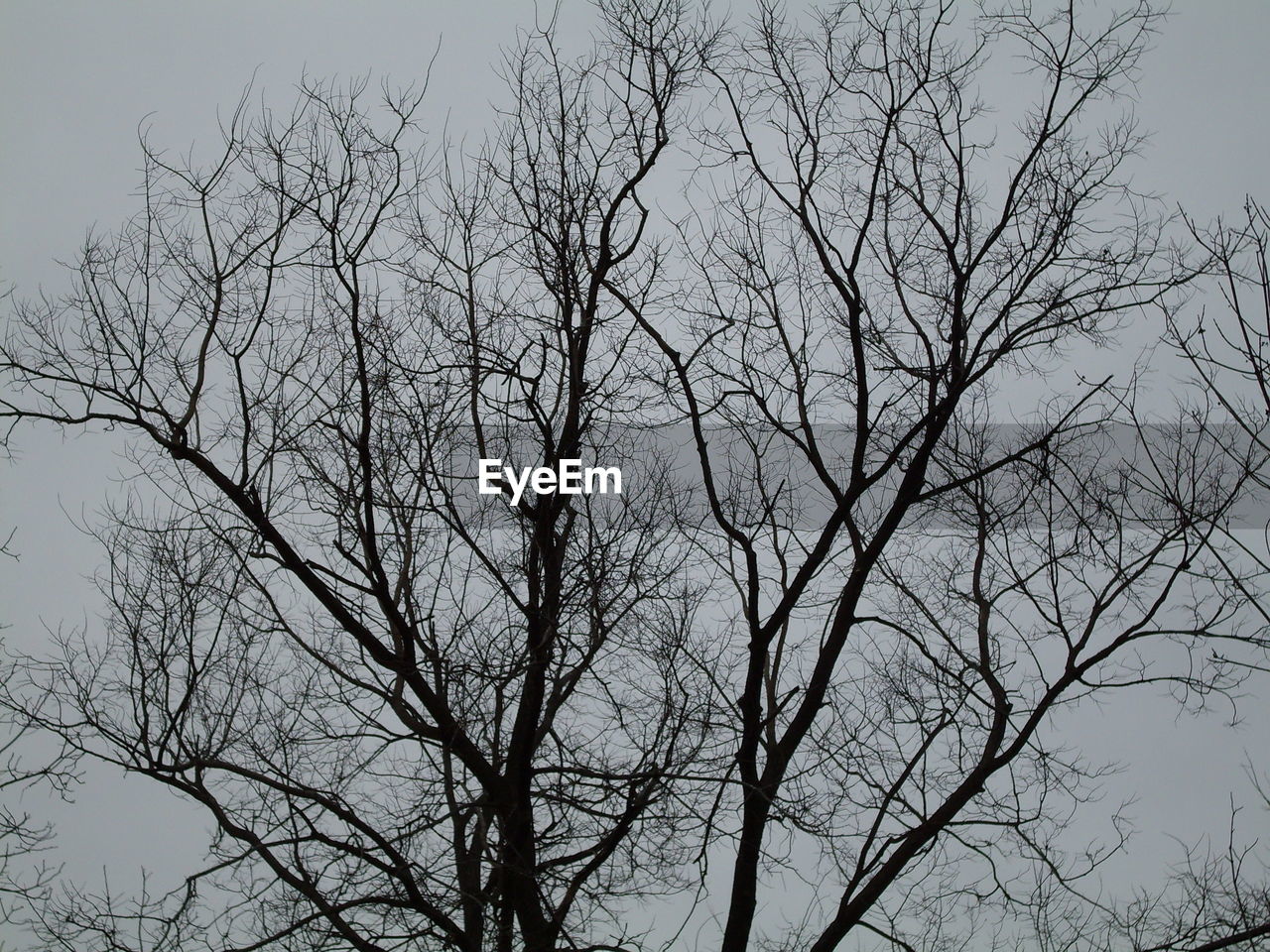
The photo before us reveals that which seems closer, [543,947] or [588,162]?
[543,947]

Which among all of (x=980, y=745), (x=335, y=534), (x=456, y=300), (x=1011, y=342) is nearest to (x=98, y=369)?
(x=335, y=534)

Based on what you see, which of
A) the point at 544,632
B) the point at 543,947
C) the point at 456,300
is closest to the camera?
the point at 544,632

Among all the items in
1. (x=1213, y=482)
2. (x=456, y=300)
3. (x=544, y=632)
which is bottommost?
(x=544, y=632)

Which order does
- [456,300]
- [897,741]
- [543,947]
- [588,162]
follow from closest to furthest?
[543,947], [588,162], [456,300], [897,741]

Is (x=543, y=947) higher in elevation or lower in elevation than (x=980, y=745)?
lower

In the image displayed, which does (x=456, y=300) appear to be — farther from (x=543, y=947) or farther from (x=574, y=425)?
(x=543, y=947)

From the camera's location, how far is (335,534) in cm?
538

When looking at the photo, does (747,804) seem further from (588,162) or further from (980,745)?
(588,162)

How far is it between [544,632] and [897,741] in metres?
2.45

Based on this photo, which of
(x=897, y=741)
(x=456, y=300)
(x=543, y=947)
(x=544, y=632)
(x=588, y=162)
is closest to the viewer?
(x=544, y=632)

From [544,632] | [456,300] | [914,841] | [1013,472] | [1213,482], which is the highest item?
[456,300]

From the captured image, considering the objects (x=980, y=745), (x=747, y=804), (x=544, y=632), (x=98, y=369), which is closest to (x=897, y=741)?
(x=980, y=745)

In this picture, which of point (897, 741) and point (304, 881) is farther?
point (897, 741)

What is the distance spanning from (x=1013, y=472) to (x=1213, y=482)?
1.05 metres
